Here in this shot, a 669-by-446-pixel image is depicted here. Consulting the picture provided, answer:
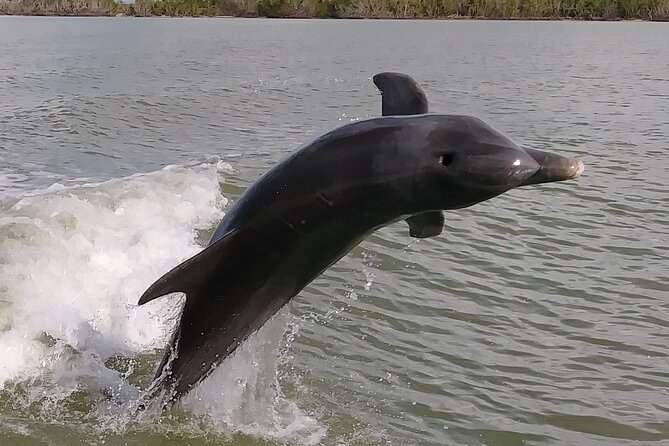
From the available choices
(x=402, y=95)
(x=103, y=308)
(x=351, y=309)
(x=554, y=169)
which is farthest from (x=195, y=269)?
(x=351, y=309)

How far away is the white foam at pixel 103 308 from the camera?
6.09 m

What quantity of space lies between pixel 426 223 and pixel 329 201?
649mm

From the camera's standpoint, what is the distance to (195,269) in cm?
484

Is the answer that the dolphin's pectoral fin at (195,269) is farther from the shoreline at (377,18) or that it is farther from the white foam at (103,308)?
the shoreline at (377,18)

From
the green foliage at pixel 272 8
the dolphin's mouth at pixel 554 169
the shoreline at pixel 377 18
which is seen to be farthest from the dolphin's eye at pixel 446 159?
the green foliage at pixel 272 8

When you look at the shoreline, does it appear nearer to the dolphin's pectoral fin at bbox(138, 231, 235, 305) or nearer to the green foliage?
the green foliage

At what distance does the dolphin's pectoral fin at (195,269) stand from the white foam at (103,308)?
106 cm

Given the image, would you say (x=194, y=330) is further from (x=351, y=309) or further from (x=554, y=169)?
(x=351, y=309)

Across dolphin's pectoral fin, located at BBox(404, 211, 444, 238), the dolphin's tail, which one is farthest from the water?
dolphin's pectoral fin, located at BBox(404, 211, 444, 238)

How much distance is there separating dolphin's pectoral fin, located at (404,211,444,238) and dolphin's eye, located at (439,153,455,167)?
547 mm

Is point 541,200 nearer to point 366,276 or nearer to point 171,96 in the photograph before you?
point 366,276

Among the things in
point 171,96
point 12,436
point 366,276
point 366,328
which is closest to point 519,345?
point 366,328

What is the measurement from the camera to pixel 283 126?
19.0 meters

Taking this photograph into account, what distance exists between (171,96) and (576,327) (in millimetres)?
17386
